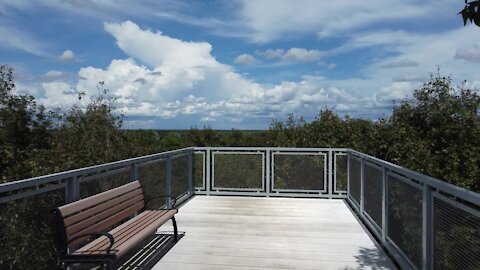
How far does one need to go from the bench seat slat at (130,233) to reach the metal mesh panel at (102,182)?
48cm

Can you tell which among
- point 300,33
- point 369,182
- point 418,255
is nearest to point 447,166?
point 300,33

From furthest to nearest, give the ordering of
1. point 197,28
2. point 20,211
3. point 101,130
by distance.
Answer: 1. point 101,130
2. point 197,28
3. point 20,211

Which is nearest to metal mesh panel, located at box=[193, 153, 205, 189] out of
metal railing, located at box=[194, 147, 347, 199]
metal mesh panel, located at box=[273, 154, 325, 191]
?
metal railing, located at box=[194, 147, 347, 199]

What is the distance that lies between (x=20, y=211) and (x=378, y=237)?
4179 millimetres

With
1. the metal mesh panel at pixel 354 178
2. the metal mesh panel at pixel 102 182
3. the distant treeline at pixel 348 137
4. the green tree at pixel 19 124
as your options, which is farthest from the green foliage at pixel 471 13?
the green tree at pixel 19 124

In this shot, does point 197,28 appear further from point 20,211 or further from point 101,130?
point 20,211

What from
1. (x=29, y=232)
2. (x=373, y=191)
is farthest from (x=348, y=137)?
(x=29, y=232)

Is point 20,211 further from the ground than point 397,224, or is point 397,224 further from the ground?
point 20,211

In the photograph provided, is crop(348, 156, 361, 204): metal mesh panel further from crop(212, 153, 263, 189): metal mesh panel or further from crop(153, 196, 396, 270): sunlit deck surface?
crop(212, 153, 263, 189): metal mesh panel

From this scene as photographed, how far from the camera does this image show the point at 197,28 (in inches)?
437

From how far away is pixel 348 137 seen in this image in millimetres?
10938

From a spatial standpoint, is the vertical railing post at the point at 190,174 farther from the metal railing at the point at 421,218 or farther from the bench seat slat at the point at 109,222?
the metal railing at the point at 421,218

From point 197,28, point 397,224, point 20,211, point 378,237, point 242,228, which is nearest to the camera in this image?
point 20,211

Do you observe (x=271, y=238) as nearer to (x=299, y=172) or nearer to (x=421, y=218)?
(x=421, y=218)
